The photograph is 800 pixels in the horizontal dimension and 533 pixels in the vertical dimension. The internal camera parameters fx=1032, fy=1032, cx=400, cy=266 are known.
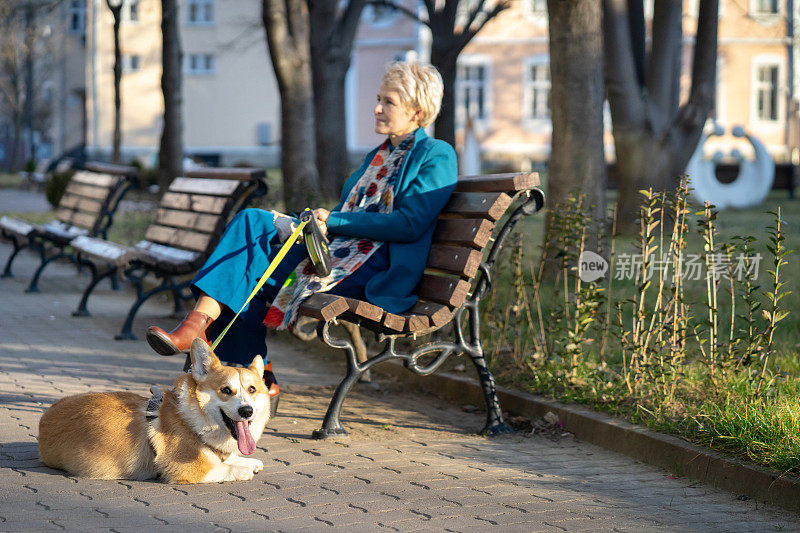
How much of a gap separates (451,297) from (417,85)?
1.14 m

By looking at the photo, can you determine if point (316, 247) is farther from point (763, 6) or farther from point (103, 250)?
point (763, 6)

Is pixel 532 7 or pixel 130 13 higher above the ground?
pixel 130 13

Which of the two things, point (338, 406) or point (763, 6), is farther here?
point (763, 6)

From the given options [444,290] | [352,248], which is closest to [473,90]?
[352,248]

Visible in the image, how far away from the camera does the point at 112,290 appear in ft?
34.9

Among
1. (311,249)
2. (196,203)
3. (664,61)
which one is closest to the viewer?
(311,249)

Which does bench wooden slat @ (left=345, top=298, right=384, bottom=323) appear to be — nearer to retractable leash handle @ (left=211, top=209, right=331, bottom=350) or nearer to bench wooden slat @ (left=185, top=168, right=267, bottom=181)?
retractable leash handle @ (left=211, top=209, right=331, bottom=350)

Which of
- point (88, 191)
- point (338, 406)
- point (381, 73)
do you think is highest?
point (381, 73)

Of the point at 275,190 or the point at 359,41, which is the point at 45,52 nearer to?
the point at 359,41

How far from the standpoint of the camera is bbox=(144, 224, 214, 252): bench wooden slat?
7836 millimetres

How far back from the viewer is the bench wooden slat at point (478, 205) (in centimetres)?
502

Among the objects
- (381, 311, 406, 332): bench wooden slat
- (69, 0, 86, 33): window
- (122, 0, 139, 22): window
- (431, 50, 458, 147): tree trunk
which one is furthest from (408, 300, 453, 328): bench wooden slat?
(69, 0, 86, 33): window

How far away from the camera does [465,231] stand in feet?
16.9

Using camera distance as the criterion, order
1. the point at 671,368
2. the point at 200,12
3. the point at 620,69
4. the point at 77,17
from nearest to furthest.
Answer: the point at 671,368 → the point at 620,69 → the point at 200,12 → the point at 77,17
